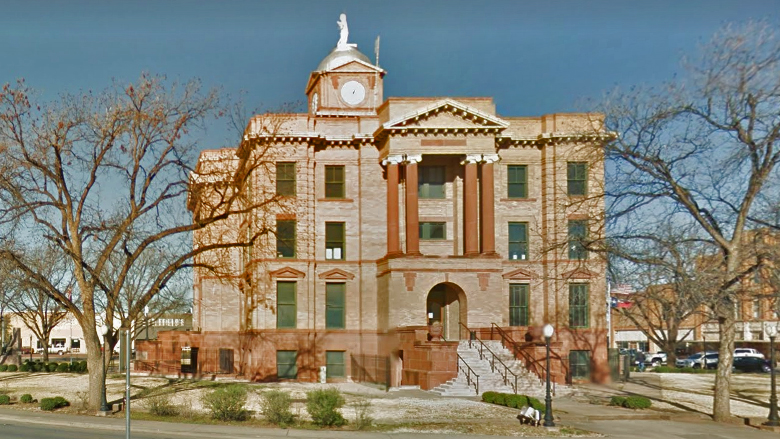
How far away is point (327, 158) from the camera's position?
52625 mm

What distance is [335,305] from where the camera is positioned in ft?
172

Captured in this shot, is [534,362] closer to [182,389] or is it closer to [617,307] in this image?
[182,389]

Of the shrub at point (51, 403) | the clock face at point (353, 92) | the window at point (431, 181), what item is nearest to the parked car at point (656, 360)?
the window at point (431, 181)

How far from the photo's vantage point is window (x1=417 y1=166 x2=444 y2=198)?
5247 cm

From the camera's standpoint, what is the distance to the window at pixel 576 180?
2023 inches

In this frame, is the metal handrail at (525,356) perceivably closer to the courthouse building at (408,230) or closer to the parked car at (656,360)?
the courthouse building at (408,230)

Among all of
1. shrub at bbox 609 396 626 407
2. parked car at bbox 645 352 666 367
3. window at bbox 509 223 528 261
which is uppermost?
window at bbox 509 223 528 261

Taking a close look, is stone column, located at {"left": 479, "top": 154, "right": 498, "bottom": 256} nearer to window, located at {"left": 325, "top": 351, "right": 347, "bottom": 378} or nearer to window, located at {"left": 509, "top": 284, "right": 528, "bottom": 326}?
window, located at {"left": 509, "top": 284, "right": 528, "bottom": 326}

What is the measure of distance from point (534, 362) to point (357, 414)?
15.9 m

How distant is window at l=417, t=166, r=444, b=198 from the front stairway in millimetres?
10609

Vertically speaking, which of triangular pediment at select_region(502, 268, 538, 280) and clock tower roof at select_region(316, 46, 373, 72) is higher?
clock tower roof at select_region(316, 46, 373, 72)

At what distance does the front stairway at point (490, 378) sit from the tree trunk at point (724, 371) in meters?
8.83

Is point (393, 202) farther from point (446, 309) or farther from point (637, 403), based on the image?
point (637, 403)

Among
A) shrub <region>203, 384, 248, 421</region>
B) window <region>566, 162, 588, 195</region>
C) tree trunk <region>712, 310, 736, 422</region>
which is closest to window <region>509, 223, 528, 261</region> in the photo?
window <region>566, 162, 588, 195</region>
